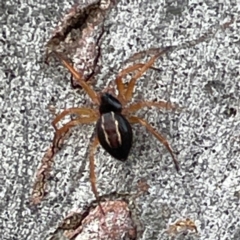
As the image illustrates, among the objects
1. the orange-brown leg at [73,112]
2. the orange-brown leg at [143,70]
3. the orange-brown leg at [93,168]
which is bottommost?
A: the orange-brown leg at [93,168]

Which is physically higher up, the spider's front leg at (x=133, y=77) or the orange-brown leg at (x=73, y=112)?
the orange-brown leg at (x=73, y=112)

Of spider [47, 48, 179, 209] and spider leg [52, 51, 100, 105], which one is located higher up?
spider leg [52, 51, 100, 105]

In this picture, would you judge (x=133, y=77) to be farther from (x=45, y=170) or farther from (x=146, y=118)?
(x=45, y=170)

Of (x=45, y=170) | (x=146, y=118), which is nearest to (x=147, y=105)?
(x=146, y=118)

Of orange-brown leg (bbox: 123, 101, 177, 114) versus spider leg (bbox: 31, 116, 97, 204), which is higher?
spider leg (bbox: 31, 116, 97, 204)

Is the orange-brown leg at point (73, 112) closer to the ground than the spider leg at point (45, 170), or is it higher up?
higher up

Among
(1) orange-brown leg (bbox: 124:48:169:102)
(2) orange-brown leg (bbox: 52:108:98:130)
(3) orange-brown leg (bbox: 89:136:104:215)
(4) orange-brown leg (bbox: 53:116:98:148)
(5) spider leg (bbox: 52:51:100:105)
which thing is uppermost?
(5) spider leg (bbox: 52:51:100:105)

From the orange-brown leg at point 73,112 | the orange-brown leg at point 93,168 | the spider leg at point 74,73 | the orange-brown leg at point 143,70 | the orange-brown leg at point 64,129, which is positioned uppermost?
the spider leg at point 74,73
